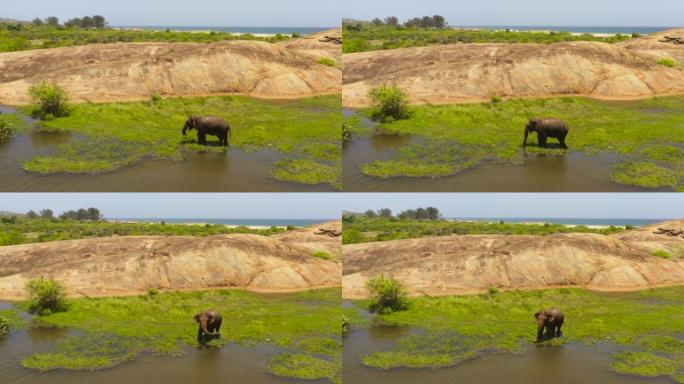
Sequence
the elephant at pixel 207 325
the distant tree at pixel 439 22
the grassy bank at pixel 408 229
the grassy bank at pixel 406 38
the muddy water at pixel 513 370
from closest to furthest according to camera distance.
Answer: the muddy water at pixel 513 370 → the elephant at pixel 207 325 → the grassy bank at pixel 408 229 → the grassy bank at pixel 406 38 → the distant tree at pixel 439 22

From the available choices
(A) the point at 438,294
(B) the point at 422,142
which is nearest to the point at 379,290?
(A) the point at 438,294

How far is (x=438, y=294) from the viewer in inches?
1267

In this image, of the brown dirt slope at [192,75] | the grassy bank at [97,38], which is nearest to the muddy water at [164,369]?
the brown dirt slope at [192,75]

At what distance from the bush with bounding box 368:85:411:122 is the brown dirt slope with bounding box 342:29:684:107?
3.35 m

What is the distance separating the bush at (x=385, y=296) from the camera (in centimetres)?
2770

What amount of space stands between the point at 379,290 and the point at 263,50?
1895cm

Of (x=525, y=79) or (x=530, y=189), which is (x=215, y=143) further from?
(x=525, y=79)

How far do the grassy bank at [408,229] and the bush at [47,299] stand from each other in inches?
651

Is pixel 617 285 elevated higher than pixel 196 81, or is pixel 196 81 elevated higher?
pixel 196 81

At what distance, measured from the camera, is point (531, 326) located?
2748cm

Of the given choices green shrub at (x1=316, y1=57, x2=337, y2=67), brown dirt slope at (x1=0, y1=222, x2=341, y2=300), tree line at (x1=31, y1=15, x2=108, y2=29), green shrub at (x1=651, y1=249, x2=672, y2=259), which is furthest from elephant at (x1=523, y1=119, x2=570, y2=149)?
tree line at (x1=31, y1=15, x2=108, y2=29)

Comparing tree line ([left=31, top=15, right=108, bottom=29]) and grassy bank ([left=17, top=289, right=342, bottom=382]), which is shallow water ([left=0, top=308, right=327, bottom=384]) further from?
tree line ([left=31, top=15, right=108, bottom=29])

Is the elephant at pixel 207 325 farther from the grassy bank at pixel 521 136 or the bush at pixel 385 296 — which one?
the grassy bank at pixel 521 136

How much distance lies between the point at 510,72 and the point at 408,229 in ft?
42.6
